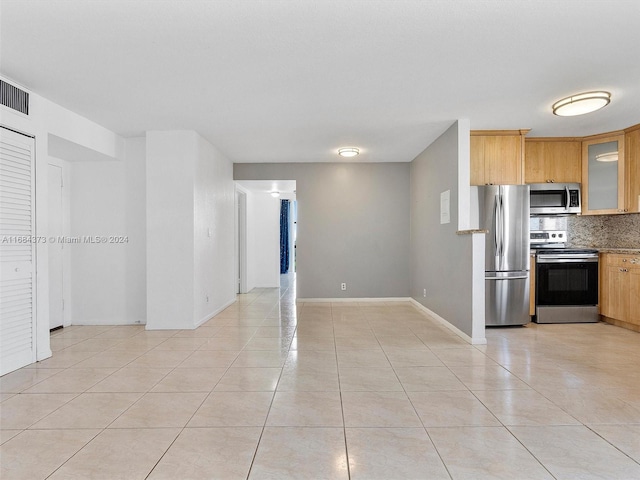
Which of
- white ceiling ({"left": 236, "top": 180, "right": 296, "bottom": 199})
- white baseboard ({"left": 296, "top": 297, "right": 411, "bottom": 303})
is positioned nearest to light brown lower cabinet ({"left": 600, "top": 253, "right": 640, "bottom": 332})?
white baseboard ({"left": 296, "top": 297, "right": 411, "bottom": 303})

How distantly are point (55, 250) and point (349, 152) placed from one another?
420cm

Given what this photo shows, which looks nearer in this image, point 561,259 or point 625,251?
point 625,251

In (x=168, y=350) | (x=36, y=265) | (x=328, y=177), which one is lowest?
(x=168, y=350)

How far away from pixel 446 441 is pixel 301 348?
2004mm

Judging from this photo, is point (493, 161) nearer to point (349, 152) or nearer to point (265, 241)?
point (349, 152)

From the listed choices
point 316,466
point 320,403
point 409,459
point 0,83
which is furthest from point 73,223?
point 409,459

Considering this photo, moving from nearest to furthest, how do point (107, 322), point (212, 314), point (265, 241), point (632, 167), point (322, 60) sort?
point (322, 60), point (632, 167), point (107, 322), point (212, 314), point (265, 241)

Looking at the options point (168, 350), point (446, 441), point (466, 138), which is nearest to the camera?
point (446, 441)

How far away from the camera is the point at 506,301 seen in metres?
4.64

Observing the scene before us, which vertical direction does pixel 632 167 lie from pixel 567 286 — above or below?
above

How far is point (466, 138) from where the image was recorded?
4297 mm

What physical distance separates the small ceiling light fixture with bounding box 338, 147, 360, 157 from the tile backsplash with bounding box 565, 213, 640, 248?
326cm

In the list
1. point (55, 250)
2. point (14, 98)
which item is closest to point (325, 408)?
point (14, 98)

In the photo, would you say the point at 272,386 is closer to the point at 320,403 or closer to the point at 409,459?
the point at 320,403
